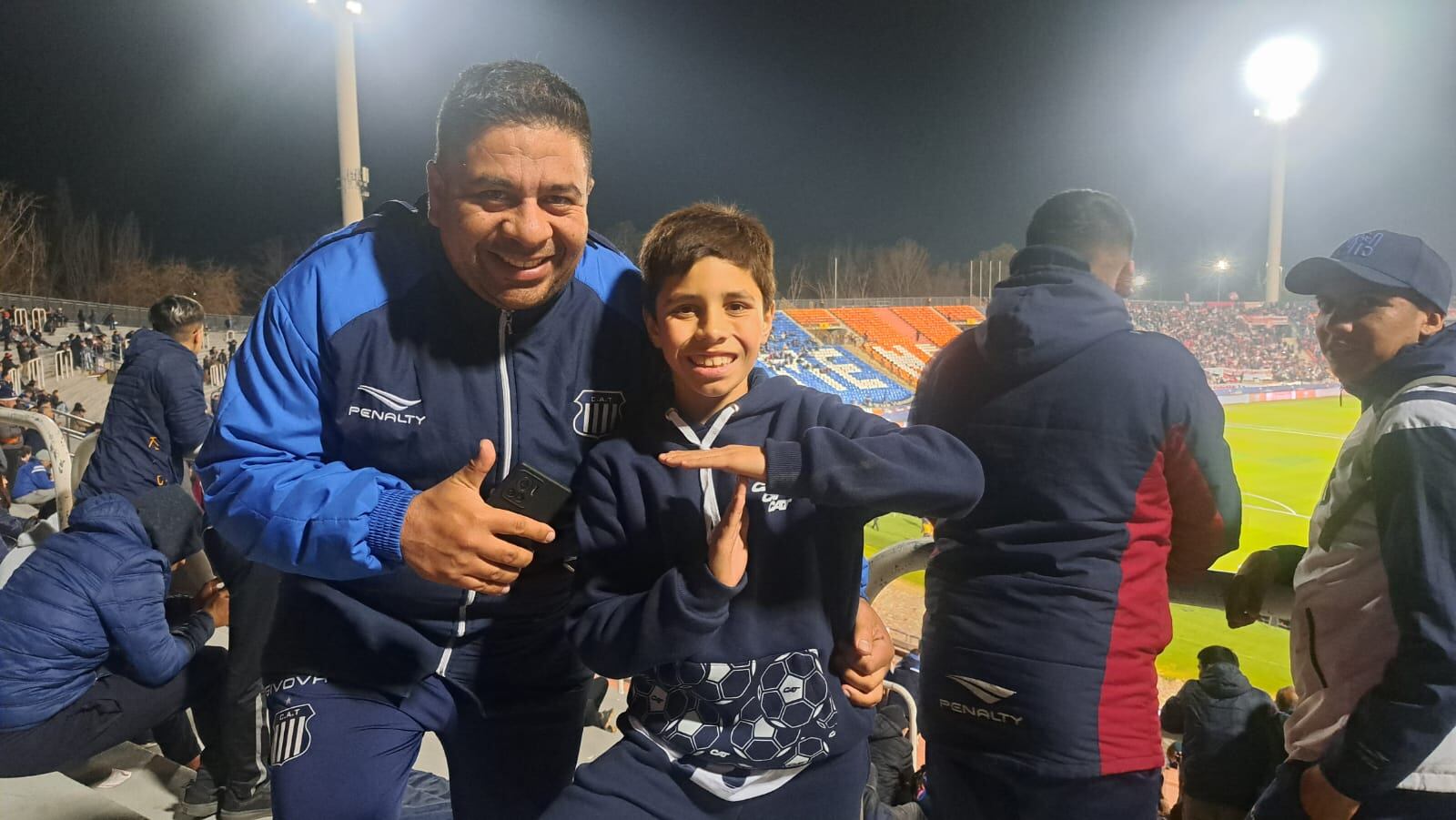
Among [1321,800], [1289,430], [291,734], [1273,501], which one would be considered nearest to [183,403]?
[291,734]

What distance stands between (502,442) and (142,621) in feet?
5.46

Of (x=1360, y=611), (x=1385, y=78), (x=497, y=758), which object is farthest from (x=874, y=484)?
(x=1385, y=78)

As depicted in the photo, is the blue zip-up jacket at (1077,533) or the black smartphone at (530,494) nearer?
the black smartphone at (530,494)

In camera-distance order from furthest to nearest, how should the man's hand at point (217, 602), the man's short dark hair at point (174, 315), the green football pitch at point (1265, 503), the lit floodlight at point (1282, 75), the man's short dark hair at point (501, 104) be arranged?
the lit floodlight at point (1282, 75), the green football pitch at point (1265, 503), the man's short dark hair at point (174, 315), the man's hand at point (217, 602), the man's short dark hair at point (501, 104)

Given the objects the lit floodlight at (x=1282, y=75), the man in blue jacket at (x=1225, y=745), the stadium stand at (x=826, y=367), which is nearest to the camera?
the man in blue jacket at (x=1225, y=745)

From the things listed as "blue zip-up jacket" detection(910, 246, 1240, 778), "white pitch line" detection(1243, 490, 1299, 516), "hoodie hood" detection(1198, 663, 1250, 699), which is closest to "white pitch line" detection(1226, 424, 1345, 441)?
"white pitch line" detection(1243, 490, 1299, 516)

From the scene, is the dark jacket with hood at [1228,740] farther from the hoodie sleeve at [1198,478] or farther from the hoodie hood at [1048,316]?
the hoodie hood at [1048,316]

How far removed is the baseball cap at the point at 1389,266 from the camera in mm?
1755

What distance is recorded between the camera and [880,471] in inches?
48.8

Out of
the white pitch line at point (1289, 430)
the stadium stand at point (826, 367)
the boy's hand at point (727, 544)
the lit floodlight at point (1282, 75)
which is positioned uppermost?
the lit floodlight at point (1282, 75)

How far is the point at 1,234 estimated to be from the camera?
18.3 metres

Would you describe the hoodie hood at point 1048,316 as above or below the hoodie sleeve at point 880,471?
above

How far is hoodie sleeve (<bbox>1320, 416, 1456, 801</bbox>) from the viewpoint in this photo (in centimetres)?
140

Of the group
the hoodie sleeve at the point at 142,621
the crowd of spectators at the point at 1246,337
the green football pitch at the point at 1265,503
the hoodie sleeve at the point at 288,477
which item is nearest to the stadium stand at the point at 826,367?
the green football pitch at the point at 1265,503
